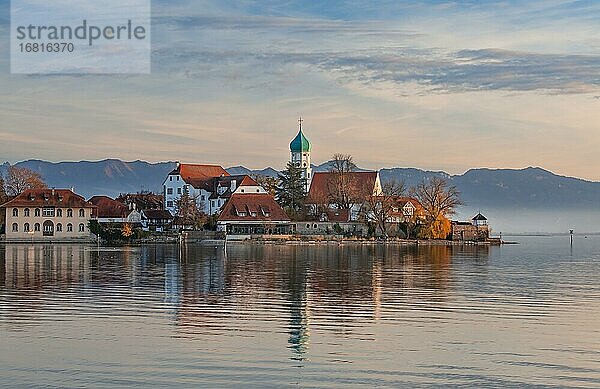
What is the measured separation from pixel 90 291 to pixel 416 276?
14.4m

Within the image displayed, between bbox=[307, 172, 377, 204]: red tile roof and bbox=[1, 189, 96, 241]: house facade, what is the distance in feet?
78.3

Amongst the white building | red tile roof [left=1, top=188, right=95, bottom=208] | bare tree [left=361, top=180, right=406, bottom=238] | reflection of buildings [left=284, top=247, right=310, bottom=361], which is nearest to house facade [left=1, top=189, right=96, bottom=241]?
red tile roof [left=1, top=188, right=95, bottom=208]

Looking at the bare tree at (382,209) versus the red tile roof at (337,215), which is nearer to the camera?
the bare tree at (382,209)

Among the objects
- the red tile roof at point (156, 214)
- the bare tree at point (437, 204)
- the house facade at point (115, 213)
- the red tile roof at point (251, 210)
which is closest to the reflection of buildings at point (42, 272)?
the red tile roof at point (251, 210)

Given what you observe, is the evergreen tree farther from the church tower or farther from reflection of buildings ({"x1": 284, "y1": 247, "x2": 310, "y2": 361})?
reflection of buildings ({"x1": 284, "y1": 247, "x2": 310, "y2": 361})

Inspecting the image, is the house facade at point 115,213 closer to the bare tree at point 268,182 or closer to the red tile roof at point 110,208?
the red tile roof at point 110,208

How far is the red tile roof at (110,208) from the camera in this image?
9362 centimetres

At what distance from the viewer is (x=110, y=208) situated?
95.0 m

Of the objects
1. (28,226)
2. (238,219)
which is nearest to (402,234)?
(238,219)

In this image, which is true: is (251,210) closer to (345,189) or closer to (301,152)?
(345,189)

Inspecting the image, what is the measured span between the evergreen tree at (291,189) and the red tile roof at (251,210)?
762cm

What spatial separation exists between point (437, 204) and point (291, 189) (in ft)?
54.5

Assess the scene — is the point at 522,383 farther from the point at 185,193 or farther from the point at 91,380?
the point at 185,193

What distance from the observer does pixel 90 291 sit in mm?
27062
